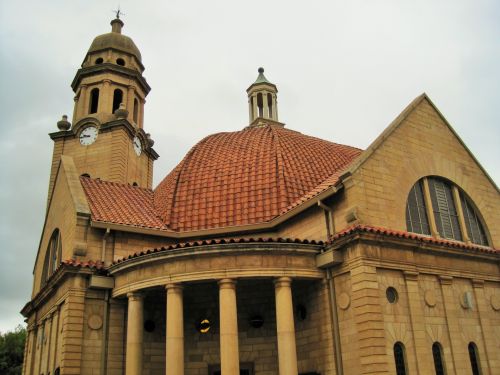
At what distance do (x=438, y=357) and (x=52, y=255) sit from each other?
16.4m

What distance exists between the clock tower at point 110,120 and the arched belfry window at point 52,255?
21.0 feet

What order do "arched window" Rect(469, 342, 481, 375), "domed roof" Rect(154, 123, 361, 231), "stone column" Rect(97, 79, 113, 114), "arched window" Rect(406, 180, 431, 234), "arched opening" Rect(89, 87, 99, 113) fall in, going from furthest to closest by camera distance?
"arched opening" Rect(89, 87, 99, 113) < "stone column" Rect(97, 79, 113, 114) < "domed roof" Rect(154, 123, 361, 231) < "arched window" Rect(406, 180, 431, 234) < "arched window" Rect(469, 342, 481, 375)

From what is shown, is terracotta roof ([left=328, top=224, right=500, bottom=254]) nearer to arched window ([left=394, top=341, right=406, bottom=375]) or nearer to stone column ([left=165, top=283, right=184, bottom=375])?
arched window ([left=394, top=341, right=406, bottom=375])

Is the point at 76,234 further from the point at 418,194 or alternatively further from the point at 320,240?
the point at 418,194

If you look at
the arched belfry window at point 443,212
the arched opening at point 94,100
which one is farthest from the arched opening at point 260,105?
the arched belfry window at point 443,212

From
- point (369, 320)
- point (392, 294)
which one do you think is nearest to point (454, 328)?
point (392, 294)

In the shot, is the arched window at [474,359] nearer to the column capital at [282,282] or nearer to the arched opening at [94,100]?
the column capital at [282,282]

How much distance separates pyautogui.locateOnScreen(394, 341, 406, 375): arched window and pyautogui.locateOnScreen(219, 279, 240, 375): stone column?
460cm

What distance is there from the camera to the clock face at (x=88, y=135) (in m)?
30.5

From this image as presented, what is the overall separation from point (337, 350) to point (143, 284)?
21.2ft

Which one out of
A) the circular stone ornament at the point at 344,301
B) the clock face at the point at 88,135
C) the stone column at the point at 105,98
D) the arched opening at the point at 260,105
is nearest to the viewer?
the circular stone ornament at the point at 344,301

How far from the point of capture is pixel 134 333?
1653 centimetres

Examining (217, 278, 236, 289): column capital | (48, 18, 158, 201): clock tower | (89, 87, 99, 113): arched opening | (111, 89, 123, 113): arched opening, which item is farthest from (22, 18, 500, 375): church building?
(111, 89, 123, 113): arched opening

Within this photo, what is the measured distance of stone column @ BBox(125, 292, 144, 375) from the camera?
16.2m
